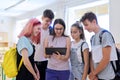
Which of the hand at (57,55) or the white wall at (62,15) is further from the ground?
the white wall at (62,15)

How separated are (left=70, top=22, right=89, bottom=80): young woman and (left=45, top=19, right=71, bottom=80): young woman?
→ 0.27 feet

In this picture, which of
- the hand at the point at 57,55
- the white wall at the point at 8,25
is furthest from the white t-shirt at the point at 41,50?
the white wall at the point at 8,25

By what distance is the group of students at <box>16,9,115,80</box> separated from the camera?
2.04 meters

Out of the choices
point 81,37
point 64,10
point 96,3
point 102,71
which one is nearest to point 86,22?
point 81,37

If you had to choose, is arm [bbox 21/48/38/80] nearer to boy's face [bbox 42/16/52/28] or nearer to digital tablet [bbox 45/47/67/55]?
digital tablet [bbox 45/47/67/55]

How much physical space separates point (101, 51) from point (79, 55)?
1.12 feet

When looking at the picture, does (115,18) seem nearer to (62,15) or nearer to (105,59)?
(105,59)

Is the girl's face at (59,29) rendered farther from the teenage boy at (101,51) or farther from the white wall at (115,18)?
the white wall at (115,18)

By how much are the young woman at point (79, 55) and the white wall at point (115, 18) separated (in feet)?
5.15

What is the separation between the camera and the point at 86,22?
6.97 ft

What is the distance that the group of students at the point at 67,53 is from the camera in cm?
204

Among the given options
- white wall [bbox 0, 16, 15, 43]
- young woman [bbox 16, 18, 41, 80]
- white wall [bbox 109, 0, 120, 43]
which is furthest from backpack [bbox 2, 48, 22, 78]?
white wall [bbox 0, 16, 15, 43]

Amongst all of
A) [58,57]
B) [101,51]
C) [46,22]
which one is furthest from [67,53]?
[46,22]

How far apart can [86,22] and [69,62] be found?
1.87 feet
